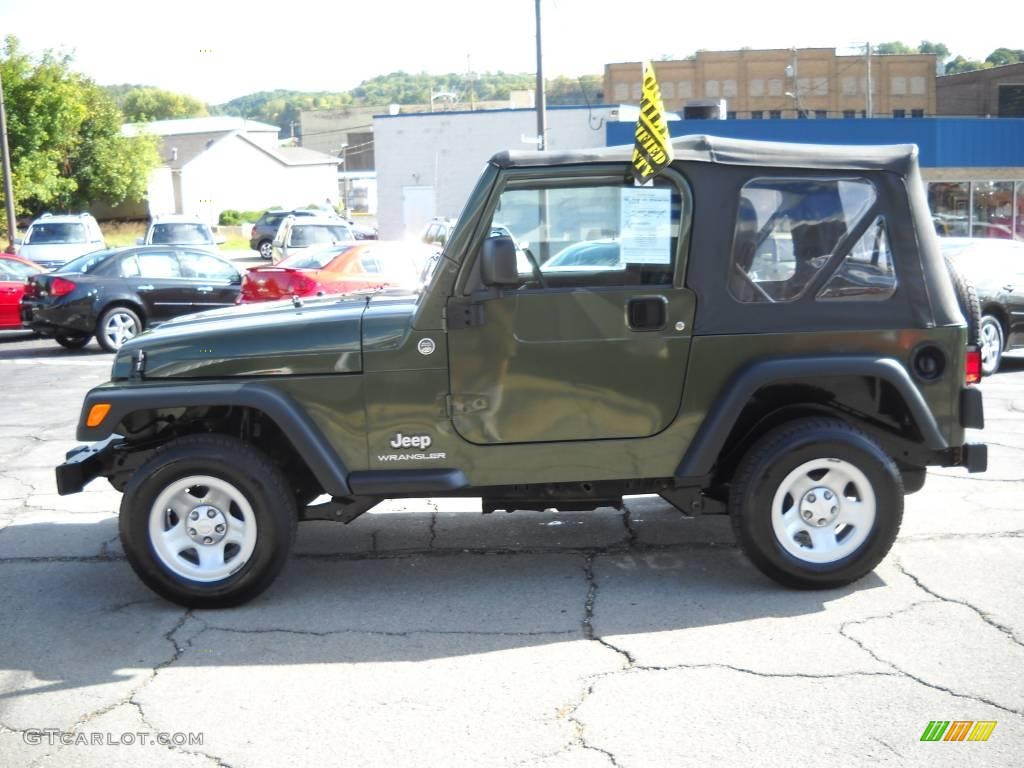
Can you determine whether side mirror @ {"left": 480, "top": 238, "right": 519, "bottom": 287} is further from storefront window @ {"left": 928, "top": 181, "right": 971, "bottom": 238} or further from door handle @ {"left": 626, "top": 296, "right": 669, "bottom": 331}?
storefront window @ {"left": 928, "top": 181, "right": 971, "bottom": 238}

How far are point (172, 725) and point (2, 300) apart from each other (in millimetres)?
14337

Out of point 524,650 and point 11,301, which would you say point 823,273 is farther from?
point 11,301

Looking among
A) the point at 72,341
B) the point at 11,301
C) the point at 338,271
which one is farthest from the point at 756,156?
the point at 11,301

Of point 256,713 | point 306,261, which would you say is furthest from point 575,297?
point 306,261

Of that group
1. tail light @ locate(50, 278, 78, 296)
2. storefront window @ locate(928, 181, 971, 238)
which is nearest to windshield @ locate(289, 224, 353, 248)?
tail light @ locate(50, 278, 78, 296)

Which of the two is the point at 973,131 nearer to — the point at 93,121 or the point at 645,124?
the point at 645,124

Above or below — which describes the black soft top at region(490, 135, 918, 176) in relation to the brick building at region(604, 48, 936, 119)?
below

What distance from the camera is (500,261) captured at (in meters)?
4.96

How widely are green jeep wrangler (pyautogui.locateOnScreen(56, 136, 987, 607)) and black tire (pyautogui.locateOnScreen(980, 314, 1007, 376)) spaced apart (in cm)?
763

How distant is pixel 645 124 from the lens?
5.08 meters

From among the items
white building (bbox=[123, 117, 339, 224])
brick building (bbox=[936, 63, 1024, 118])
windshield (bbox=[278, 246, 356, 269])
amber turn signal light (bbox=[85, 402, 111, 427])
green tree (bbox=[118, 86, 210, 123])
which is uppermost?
green tree (bbox=[118, 86, 210, 123])

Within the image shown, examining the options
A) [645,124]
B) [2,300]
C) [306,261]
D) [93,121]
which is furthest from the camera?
[93,121]

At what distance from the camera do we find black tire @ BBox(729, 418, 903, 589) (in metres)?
5.23

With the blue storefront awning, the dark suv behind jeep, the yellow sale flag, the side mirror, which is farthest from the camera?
the dark suv behind jeep
